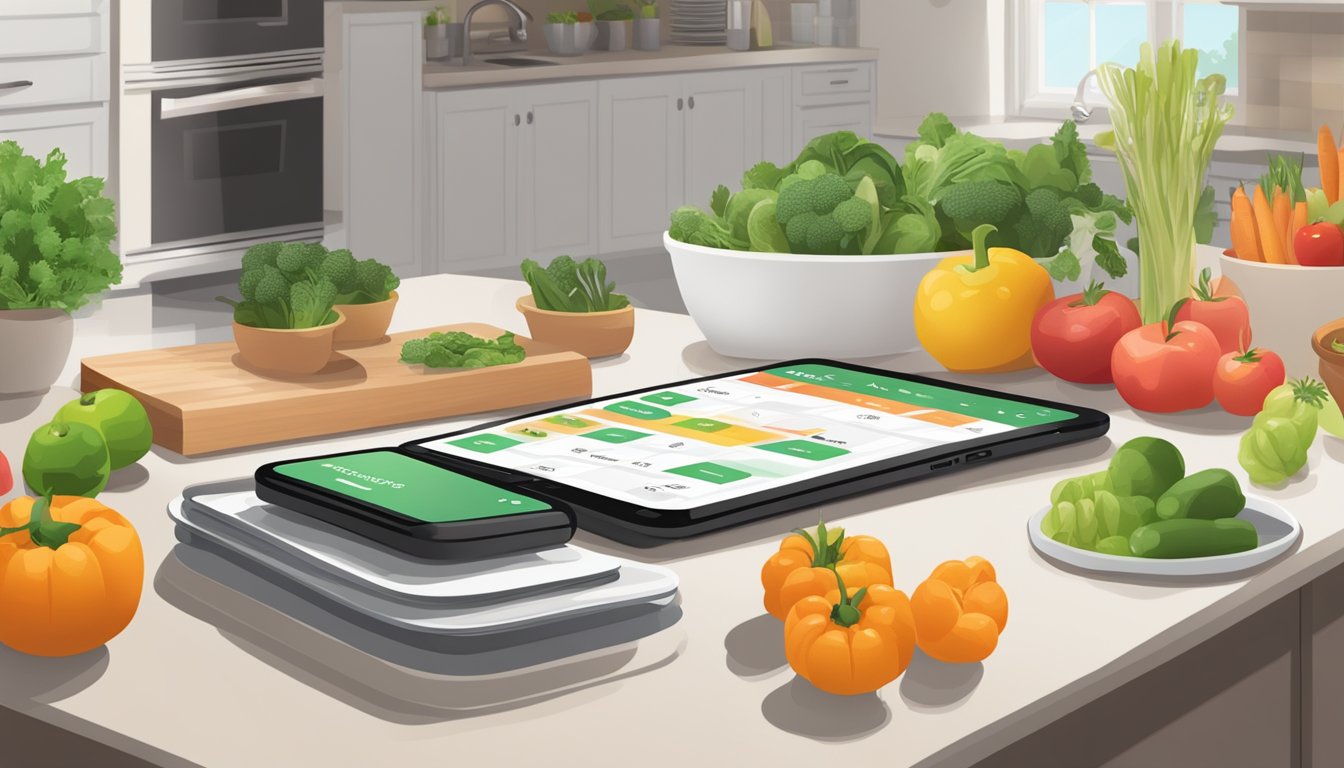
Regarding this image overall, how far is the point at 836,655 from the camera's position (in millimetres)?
859

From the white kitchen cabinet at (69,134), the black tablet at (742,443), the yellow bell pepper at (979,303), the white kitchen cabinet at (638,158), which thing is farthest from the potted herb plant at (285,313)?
the white kitchen cabinet at (638,158)

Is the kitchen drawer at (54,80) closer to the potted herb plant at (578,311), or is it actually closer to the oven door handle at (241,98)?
the oven door handle at (241,98)

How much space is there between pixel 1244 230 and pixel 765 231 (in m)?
0.50

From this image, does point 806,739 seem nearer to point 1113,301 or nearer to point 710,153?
point 1113,301

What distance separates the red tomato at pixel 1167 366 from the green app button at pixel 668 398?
1.41ft

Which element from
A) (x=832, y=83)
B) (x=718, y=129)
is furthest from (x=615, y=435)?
Result: (x=832, y=83)

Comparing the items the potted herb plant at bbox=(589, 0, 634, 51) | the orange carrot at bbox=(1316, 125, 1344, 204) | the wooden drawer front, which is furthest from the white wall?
the orange carrot at bbox=(1316, 125, 1344, 204)

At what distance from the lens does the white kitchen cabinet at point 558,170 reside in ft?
21.1

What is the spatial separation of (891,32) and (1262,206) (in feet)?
19.9

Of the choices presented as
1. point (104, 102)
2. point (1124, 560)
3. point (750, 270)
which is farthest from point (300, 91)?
point (1124, 560)

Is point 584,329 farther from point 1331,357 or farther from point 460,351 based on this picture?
point 1331,357

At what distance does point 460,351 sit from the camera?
5.20 feet

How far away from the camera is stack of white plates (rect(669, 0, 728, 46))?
7305 mm

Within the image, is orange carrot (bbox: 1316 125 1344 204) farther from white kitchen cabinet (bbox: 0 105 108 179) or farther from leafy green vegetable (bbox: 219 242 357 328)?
white kitchen cabinet (bbox: 0 105 108 179)
